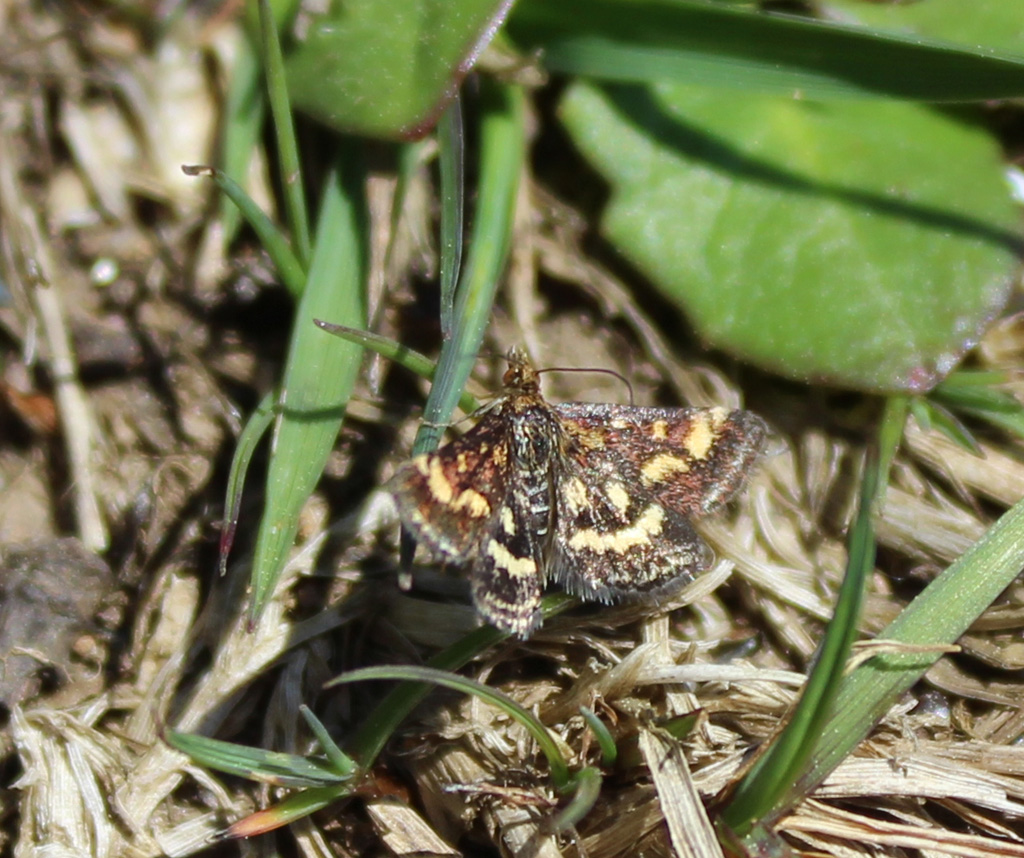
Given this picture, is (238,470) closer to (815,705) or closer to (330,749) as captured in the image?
(330,749)

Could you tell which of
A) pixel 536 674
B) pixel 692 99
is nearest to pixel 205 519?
pixel 536 674

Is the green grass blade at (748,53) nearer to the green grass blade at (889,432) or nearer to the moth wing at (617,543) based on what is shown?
the green grass blade at (889,432)

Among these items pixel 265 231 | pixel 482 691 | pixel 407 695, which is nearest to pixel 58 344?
pixel 265 231

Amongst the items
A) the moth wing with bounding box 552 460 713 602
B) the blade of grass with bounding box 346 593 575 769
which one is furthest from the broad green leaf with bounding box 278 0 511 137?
the blade of grass with bounding box 346 593 575 769

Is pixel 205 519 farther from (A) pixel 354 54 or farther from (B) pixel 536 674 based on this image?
(A) pixel 354 54

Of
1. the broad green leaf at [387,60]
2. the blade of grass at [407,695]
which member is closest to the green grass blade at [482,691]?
the blade of grass at [407,695]

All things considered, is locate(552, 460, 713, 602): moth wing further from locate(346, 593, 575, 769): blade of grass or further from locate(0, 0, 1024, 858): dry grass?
locate(0, 0, 1024, 858): dry grass
